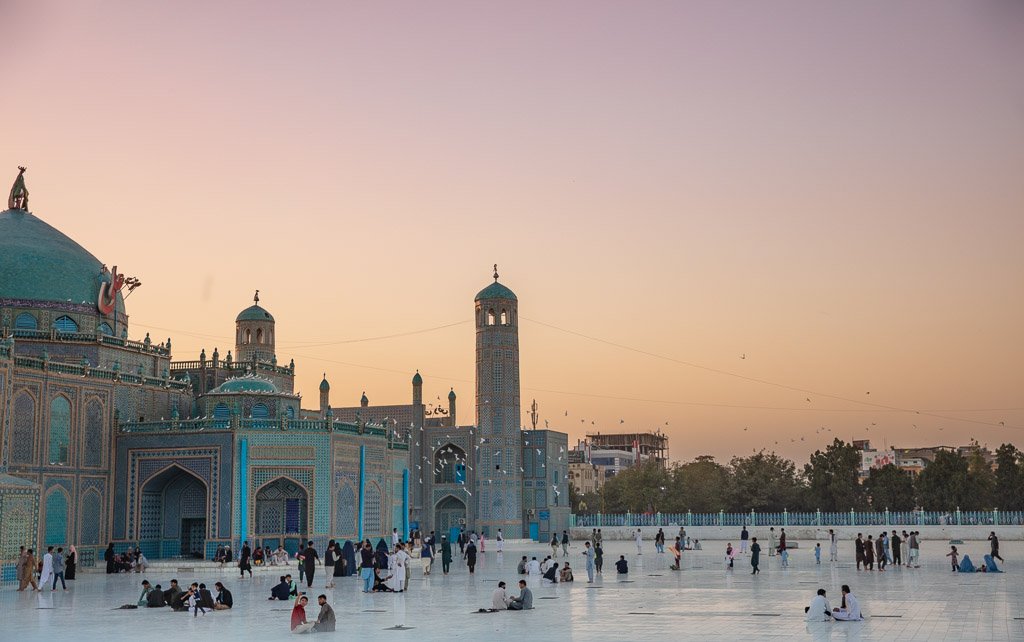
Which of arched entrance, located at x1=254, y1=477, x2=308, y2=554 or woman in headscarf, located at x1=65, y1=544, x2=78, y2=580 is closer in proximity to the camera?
woman in headscarf, located at x1=65, y1=544, x2=78, y2=580

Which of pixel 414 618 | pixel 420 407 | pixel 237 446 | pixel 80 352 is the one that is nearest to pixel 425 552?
pixel 237 446

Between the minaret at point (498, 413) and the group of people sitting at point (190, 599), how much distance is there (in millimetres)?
39958

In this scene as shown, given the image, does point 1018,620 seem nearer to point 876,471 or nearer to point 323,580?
point 323,580

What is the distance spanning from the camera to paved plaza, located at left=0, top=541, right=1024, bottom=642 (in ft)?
55.5

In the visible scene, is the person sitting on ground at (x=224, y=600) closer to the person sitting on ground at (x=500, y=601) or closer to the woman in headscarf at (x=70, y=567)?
the person sitting on ground at (x=500, y=601)

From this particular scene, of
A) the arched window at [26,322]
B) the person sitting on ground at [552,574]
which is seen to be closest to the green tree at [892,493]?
the person sitting on ground at [552,574]

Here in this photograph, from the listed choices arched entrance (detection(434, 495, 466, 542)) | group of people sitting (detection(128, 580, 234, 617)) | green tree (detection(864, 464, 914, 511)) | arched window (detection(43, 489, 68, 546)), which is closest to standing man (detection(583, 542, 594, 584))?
group of people sitting (detection(128, 580, 234, 617))

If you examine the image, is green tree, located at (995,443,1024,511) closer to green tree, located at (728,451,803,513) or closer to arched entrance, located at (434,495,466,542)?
green tree, located at (728,451,803,513)

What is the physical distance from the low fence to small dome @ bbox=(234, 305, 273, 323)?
24.5m

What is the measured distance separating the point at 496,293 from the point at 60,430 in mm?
31577

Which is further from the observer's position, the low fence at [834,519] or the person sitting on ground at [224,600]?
the low fence at [834,519]

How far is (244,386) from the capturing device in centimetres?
4262

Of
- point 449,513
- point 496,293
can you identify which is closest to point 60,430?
point 449,513

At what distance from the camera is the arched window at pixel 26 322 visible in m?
41.0
